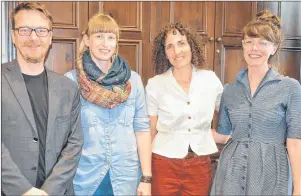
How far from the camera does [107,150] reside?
5.49 ft

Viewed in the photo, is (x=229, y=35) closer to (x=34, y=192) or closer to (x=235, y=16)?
(x=235, y=16)

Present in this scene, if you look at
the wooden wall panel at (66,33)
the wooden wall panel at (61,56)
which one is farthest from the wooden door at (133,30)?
the wooden wall panel at (61,56)

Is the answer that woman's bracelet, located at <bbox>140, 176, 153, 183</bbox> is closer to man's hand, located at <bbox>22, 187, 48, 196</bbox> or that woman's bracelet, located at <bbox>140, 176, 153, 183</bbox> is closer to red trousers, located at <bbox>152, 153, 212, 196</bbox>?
red trousers, located at <bbox>152, 153, 212, 196</bbox>

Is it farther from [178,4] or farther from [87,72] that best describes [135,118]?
[178,4]

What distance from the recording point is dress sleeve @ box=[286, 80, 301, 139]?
1.59 metres

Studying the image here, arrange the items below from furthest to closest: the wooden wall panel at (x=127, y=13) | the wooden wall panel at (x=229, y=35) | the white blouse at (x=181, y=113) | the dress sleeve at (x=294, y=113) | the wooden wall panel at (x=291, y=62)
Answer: the wooden wall panel at (x=291, y=62)
the wooden wall panel at (x=229, y=35)
the wooden wall panel at (x=127, y=13)
the white blouse at (x=181, y=113)
the dress sleeve at (x=294, y=113)

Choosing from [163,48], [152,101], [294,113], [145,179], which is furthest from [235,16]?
[145,179]

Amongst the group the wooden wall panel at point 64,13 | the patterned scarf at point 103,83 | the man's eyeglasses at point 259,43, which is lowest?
the patterned scarf at point 103,83

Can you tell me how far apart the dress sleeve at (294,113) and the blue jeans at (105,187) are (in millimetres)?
742

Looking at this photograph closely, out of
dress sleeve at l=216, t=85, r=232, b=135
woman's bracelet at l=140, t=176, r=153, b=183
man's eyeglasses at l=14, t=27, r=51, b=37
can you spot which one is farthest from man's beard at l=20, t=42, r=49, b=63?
dress sleeve at l=216, t=85, r=232, b=135

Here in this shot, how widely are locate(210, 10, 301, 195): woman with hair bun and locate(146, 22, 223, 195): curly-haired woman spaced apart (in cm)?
13

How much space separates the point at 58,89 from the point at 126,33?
28.3 inches

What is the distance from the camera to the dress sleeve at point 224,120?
180 centimetres

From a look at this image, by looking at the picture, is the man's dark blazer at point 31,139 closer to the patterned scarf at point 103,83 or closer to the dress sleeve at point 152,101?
the patterned scarf at point 103,83
